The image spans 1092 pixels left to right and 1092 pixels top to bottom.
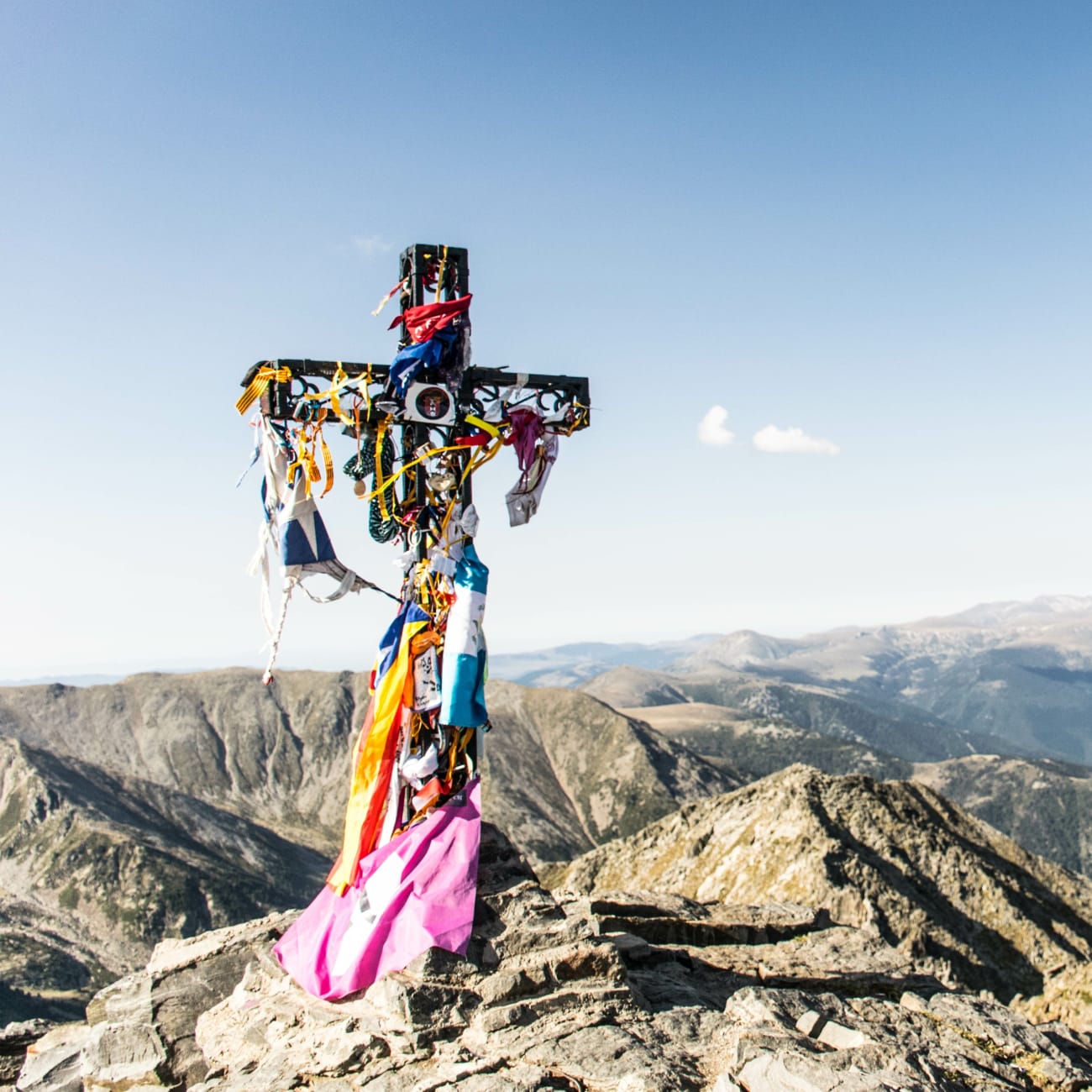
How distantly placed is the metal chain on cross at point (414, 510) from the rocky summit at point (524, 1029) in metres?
1.57

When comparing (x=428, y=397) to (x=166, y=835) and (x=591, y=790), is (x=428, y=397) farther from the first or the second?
(x=591, y=790)

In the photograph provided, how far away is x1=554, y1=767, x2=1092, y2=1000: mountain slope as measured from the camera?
124 ft

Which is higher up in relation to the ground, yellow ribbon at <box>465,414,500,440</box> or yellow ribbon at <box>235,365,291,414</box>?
yellow ribbon at <box>235,365,291,414</box>

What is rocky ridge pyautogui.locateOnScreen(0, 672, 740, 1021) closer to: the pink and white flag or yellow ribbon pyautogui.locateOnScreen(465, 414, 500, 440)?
the pink and white flag

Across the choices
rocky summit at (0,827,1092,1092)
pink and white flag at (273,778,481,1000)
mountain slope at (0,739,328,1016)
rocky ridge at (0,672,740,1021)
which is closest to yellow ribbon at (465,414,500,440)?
pink and white flag at (273,778,481,1000)

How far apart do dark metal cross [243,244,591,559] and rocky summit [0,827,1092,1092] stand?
5448 mm

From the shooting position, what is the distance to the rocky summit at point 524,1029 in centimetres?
908

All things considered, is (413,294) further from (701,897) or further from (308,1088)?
(701,897)

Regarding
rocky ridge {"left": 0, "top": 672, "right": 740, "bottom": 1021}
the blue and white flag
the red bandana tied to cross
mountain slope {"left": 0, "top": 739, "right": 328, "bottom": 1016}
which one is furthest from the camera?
rocky ridge {"left": 0, "top": 672, "right": 740, "bottom": 1021}

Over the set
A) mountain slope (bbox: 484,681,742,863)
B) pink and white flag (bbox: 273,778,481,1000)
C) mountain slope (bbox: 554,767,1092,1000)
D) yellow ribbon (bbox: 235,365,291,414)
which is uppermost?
yellow ribbon (bbox: 235,365,291,414)

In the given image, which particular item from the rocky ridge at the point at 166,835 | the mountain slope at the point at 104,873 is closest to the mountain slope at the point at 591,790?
the rocky ridge at the point at 166,835

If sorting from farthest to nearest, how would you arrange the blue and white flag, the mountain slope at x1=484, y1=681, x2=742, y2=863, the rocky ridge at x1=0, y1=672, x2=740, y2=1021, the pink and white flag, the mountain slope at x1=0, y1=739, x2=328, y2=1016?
the mountain slope at x1=484, y1=681, x2=742, y2=863 → the rocky ridge at x1=0, y1=672, x2=740, y2=1021 → the mountain slope at x1=0, y1=739, x2=328, y2=1016 → the blue and white flag → the pink and white flag

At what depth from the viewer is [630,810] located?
177 metres

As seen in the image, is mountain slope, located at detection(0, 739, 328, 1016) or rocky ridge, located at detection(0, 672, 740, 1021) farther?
rocky ridge, located at detection(0, 672, 740, 1021)
